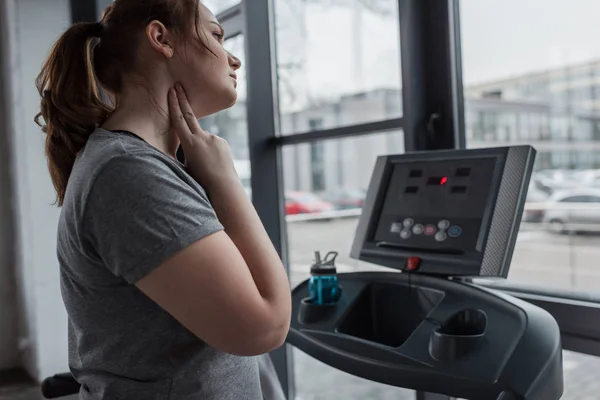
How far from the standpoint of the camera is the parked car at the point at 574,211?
1623 millimetres

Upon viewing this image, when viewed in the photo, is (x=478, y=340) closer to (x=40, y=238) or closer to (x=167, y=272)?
(x=167, y=272)

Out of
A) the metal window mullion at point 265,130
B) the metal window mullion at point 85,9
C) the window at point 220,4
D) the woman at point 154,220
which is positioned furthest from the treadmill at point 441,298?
the metal window mullion at point 85,9

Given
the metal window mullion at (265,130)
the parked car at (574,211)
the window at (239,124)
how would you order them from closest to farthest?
the parked car at (574,211), the metal window mullion at (265,130), the window at (239,124)

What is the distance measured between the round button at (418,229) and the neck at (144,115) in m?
0.65

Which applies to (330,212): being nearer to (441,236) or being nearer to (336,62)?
(336,62)

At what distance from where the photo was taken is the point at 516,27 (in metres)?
1.79

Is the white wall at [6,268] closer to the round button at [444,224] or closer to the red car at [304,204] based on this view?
the red car at [304,204]

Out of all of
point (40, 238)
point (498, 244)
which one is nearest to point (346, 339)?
point (498, 244)

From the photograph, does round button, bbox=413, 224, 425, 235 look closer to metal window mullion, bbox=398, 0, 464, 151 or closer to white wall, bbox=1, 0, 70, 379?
metal window mullion, bbox=398, 0, 464, 151

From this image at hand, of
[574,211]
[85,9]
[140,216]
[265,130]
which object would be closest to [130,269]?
[140,216]

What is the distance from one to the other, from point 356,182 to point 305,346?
1.17 meters

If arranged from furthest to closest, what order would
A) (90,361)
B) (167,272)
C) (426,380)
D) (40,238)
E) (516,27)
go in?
(40,238) → (516,27) → (426,380) → (90,361) → (167,272)

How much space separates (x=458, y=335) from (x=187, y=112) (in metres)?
0.64

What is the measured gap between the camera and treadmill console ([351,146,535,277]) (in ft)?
4.07
